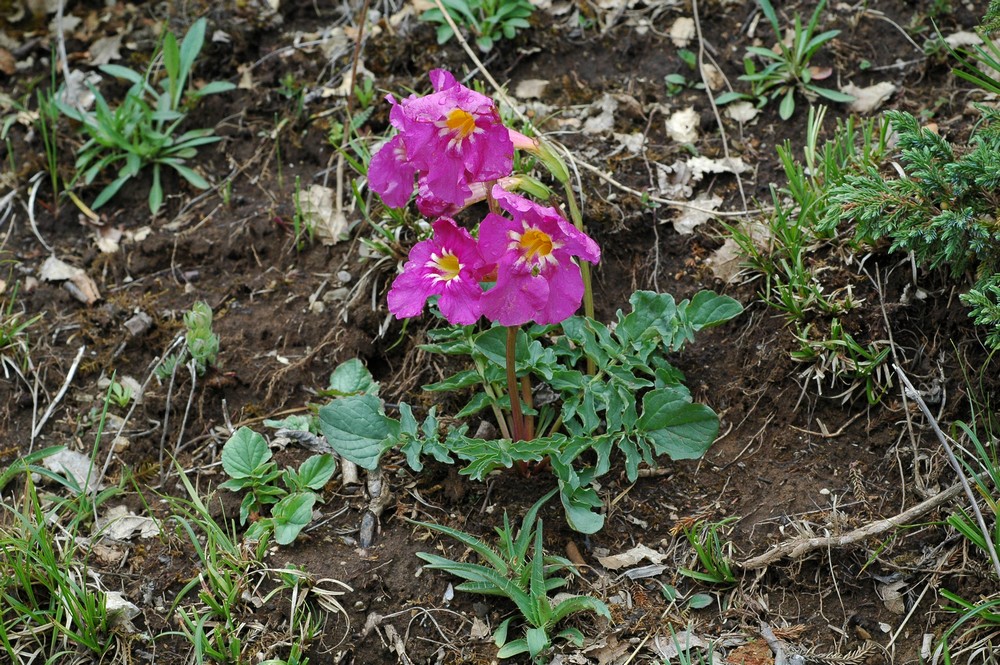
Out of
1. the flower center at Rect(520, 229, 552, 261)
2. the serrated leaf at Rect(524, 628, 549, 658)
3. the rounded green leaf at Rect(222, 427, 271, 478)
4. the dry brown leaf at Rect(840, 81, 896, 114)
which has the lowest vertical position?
the serrated leaf at Rect(524, 628, 549, 658)

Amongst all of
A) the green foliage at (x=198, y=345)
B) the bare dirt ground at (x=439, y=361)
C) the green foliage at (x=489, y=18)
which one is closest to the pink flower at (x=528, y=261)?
the bare dirt ground at (x=439, y=361)

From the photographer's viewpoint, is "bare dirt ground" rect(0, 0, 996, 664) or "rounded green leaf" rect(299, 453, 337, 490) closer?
"bare dirt ground" rect(0, 0, 996, 664)

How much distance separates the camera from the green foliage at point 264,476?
2449 millimetres

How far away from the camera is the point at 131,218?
10.9 feet

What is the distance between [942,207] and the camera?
2.19 m

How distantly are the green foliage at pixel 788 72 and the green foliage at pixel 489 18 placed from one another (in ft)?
2.71

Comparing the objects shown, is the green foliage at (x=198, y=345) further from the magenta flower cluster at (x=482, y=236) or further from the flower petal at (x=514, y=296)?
the flower petal at (x=514, y=296)

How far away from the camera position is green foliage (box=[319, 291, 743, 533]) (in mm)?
2266

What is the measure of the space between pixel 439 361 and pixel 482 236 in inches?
31.9

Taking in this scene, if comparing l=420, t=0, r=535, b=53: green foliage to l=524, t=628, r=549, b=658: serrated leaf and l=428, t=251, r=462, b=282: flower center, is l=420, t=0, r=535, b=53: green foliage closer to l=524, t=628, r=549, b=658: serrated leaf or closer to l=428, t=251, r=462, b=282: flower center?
l=428, t=251, r=462, b=282: flower center

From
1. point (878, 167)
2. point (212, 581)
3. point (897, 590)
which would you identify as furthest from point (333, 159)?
point (897, 590)

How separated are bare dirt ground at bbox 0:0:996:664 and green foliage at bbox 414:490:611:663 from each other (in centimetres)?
8

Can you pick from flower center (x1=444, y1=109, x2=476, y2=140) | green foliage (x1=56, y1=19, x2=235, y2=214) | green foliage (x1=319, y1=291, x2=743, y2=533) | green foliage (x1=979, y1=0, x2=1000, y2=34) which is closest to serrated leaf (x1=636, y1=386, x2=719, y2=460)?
green foliage (x1=319, y1=291, x2=743, y2=533)

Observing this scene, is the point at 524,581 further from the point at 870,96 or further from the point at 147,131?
the point at 147,131
